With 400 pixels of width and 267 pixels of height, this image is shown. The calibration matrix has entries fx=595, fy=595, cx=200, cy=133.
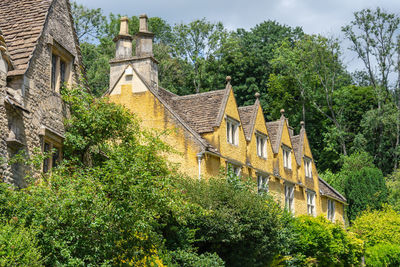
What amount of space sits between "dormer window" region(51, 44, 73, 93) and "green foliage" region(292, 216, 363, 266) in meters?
14.0

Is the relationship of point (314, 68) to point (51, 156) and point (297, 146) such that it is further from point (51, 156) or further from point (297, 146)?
point (51, 156)

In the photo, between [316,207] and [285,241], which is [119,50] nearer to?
[285,241]

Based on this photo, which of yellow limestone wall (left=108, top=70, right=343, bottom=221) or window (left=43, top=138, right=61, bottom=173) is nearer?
window (left=43, top=138, right=61, bottom=173)

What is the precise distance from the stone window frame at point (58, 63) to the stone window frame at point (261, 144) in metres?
14.3

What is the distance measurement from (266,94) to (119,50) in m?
33.0

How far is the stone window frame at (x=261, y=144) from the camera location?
32.0 m

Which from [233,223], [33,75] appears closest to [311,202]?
[233,223]

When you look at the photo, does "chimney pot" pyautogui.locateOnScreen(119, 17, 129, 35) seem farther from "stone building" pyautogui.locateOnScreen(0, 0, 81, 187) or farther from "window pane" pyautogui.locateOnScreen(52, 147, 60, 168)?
"window pane" pyautogui.locateOnScreen(52, 147, 60, 168)

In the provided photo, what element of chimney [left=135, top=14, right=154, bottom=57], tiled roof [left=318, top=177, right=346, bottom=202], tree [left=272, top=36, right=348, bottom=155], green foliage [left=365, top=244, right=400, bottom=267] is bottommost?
green foliage [left=365, top=244, right=400, bottom=267]

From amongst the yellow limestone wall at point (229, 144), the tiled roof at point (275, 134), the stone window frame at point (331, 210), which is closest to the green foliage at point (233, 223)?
the yellow limestone wall at point (229, 144)

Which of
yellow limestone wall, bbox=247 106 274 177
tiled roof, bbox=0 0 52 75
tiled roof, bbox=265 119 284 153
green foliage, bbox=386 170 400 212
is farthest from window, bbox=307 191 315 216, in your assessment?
tiled roof, bbox=0 0 52 75

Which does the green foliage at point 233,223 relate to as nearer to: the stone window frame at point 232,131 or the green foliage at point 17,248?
the stone window frame at point 232,131

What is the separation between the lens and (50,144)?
17969 mm

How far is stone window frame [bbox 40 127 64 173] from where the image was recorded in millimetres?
17359
